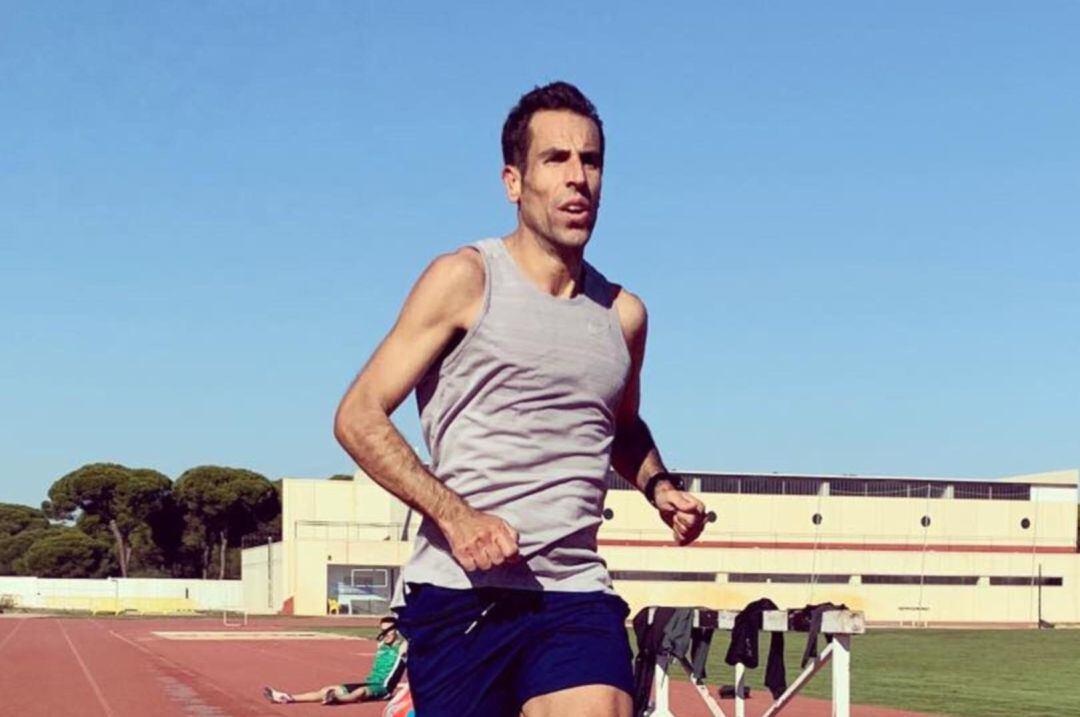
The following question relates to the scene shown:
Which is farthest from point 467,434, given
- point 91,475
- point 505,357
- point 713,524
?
point 91,475

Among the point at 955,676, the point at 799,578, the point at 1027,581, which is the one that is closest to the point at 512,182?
the point at 955,676

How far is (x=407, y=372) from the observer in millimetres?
3305

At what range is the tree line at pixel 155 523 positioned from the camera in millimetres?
106188

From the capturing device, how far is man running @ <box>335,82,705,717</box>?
324cm

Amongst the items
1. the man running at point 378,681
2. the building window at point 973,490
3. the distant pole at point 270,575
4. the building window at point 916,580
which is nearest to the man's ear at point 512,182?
the man running at point 378,681

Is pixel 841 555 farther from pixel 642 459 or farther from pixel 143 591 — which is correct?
pixel 642 459

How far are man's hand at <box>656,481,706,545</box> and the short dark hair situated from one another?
2.64ft

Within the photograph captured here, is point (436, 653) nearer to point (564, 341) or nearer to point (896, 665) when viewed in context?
point (564, 341)

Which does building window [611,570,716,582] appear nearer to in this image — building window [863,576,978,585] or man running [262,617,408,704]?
building window [863,576,978,585]

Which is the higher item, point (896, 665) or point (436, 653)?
point (436, 653)

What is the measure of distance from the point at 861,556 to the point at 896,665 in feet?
158

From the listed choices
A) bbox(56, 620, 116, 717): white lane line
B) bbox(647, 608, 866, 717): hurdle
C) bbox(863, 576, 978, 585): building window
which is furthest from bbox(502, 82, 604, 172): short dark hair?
bbox(863, 576, 978, 585): building window

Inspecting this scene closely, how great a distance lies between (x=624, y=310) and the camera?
11.8 feet

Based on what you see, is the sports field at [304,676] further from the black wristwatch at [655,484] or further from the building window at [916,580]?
the building window at [916,580]
